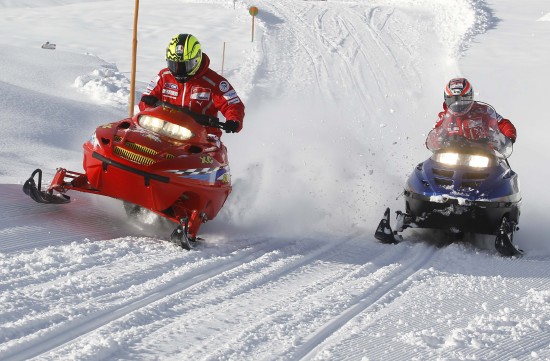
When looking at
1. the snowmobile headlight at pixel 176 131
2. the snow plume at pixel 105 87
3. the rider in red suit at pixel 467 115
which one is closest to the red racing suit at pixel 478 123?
the rider in red suit at pixel 467 115

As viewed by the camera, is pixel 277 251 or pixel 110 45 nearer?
pixel 277 251

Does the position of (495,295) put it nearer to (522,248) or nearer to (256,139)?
(522,248)

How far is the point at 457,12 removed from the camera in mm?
31391

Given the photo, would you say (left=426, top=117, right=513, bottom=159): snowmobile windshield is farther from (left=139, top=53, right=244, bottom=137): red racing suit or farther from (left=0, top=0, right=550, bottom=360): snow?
(left=139, top=53, right=244, bottom=137): red racing suit

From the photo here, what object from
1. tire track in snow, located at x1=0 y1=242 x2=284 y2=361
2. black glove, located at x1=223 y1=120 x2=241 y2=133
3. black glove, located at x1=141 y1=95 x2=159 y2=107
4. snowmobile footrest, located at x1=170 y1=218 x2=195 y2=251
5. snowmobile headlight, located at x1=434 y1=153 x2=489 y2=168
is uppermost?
black glove, located at x1=141 y1=95 x2=159 y2=107

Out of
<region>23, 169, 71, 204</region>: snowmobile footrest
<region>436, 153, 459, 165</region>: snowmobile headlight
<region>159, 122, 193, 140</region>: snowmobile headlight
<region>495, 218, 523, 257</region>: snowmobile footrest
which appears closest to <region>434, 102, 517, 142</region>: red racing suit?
<region>436, 153, 459, 165</region>: snowmobile headlight

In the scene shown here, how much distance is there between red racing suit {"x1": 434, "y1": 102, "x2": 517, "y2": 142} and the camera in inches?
329

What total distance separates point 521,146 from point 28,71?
32.7 feet

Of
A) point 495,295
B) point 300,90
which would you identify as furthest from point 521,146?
point 495,295

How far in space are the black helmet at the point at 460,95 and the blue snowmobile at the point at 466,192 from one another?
23 cm

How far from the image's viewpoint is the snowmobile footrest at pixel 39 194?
709 centimetres

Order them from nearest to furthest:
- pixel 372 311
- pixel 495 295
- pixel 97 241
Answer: pixel 372 311 < pixel 495 295 < pixel 97 241

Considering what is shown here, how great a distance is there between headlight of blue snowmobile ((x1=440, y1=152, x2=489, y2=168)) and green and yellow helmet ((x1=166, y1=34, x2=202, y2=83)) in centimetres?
271

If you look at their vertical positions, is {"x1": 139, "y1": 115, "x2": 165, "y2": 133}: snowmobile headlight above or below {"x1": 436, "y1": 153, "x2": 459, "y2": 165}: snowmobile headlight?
above
